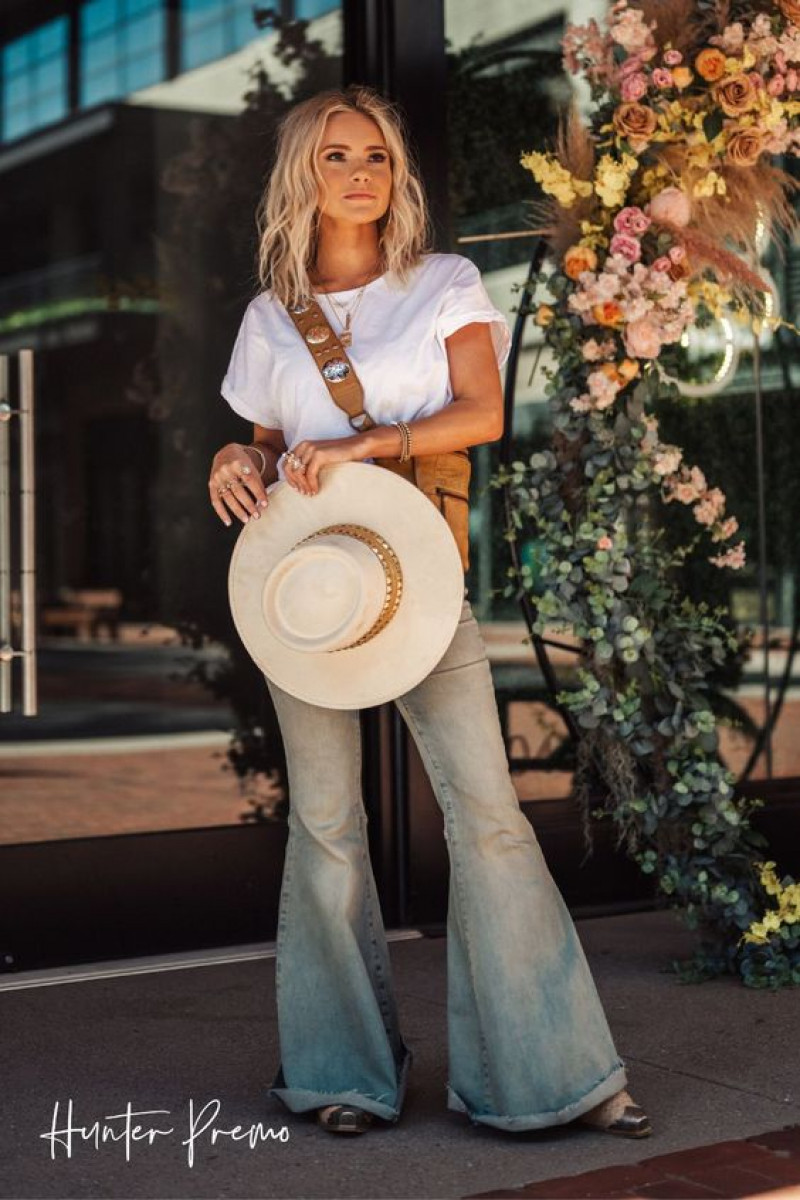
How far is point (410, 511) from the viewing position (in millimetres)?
3082

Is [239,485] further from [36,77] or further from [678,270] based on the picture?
[36,77]

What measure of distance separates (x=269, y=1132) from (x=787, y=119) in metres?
2.66

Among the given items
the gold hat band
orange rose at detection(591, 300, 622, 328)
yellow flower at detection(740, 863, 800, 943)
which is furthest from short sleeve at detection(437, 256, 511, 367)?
yellow flower at detection(740, 863, 800, 943)

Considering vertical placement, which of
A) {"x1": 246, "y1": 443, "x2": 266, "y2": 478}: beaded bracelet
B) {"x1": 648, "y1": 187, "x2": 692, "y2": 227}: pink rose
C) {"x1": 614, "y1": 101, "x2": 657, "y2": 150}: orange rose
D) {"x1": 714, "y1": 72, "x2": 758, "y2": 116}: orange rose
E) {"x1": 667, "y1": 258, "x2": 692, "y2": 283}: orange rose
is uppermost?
{"x1": 714, "y1": 72, "x2": 758, "y2": 116}: orange rose

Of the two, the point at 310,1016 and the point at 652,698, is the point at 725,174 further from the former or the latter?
→ the point at 310,1016

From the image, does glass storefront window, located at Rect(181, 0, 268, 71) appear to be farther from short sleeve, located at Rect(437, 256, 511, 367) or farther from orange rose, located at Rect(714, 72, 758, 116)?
short sleeve, located at Rect(437, 256, 511, 367)

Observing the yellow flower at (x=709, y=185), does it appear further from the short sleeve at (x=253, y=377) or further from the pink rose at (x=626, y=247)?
the short sleeve at (x=253, y=377)

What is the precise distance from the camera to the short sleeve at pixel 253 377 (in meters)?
3.30

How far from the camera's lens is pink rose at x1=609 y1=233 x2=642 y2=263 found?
403cm

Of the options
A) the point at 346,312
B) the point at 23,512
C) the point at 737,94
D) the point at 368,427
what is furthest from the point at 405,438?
the point at 23,512

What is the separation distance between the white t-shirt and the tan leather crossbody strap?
0.02 m

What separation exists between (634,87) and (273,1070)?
90.6 inches

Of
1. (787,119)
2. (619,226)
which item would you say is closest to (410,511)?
(619,226)

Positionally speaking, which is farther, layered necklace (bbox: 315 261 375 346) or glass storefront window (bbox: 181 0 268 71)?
glass storefront window (bbox: 181 0 268 71)
